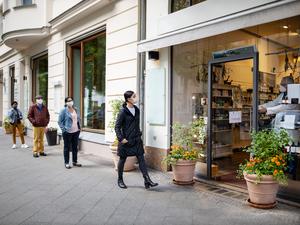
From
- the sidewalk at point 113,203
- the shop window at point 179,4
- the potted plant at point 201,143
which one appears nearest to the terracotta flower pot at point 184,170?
the sidewalk at point 113,203

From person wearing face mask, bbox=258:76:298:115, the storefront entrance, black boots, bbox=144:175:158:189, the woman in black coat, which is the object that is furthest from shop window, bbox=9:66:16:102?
person wearing face mask, bbox=258:76:298:115

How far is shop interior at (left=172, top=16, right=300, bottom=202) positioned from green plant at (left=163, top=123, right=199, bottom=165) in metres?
0.50

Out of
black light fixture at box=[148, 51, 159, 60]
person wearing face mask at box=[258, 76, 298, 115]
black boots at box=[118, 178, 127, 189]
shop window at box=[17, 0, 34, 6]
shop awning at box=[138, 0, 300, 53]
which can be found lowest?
black boots at box=[118, 178, 127, 189]

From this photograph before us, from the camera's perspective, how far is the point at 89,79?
11.5m

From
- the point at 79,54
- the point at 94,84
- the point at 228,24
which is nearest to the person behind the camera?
the point at 228,24

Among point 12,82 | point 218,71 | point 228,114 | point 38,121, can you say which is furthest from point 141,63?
point 12,82

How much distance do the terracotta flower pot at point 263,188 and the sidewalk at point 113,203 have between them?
0.18 metres

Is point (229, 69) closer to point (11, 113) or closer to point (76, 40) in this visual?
point (76, 40)

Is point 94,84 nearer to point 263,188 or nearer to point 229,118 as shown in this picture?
point 229,118

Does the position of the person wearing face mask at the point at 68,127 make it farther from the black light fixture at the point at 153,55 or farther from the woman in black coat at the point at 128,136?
the woman in black coat at the point at 128,136

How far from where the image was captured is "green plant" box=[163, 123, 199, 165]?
6.48 m

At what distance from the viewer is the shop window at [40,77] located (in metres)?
15.1

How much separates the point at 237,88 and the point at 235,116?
2.25 feet

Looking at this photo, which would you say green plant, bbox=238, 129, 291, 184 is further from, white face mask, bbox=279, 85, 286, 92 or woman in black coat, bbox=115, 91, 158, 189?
woman in black coat, bbox=115, 91, 158, 189
